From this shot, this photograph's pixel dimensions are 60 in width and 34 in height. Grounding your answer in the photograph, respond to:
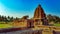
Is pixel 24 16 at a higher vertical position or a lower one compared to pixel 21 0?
lower

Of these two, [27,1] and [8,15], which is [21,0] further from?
[8,15]

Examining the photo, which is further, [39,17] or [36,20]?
[39,17]

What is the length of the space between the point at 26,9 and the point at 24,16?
592mm

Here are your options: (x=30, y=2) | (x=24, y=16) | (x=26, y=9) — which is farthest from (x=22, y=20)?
(x=30, y=2)

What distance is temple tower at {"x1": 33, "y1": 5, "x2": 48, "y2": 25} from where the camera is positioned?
7984 millimetres

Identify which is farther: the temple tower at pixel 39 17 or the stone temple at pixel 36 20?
the temple tower at pixel 39 17

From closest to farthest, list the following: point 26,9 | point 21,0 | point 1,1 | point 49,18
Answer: point 1,1 < point 21,0 < point 26,9 < point 49,18

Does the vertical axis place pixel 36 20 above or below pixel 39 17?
below

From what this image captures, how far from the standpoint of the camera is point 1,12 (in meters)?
6.34

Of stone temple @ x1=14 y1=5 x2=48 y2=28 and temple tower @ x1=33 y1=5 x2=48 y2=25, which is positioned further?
temple tower @ x1=33 y1=5 x2=48 y2=25

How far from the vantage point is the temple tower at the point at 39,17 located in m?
7.98

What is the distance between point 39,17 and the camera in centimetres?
835

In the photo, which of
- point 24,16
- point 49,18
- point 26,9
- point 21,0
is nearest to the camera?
point 21,0

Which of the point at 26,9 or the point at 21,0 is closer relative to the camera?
the point at 21,0
